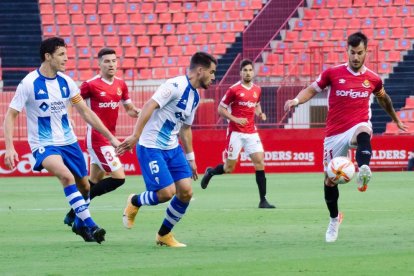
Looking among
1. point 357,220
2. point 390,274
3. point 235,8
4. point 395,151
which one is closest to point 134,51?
point 235,8

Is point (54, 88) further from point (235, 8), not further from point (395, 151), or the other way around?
point (235, 8)

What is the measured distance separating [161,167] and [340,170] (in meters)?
1.91

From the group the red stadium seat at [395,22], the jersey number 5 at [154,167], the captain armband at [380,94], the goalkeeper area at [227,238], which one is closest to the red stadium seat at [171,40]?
the red stadium seat at [395,22]

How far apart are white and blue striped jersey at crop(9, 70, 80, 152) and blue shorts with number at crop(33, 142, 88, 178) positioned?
0.06m

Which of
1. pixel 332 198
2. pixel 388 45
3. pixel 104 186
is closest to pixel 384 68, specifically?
pixel 388 45

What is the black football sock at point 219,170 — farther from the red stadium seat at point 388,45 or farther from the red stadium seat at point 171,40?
the red stadium seat at point 171,40

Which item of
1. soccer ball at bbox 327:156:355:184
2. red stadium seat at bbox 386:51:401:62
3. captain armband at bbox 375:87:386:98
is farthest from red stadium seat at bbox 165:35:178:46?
soccer ball at bbox 327:156:355:184

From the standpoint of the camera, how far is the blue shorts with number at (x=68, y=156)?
12.1 meters

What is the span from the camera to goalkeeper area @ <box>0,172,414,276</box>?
945cm

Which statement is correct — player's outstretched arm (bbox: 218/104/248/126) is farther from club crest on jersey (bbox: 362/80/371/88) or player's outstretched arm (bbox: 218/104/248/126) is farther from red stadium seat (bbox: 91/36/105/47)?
red stadium seat (bbox: 91/36/105/47)

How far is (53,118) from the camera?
12.2 metres

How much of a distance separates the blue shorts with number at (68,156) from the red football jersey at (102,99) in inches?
129

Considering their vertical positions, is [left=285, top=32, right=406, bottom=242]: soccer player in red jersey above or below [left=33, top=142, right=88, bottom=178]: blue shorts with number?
above

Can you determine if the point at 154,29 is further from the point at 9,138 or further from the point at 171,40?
the point at 9,138
